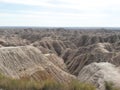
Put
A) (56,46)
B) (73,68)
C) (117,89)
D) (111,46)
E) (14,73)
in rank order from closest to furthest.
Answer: (117,89)
(14,73)
(73,68)
(111,46)
(56,46)

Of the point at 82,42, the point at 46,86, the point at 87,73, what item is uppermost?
the point at 46,86

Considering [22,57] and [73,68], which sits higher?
[22,57]

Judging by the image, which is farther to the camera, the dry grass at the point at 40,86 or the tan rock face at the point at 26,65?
the tan rock face at the point at 26,65

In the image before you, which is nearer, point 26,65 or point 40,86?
point 40,86

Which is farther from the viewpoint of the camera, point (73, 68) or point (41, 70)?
point (73, 68)

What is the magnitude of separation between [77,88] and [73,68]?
38.0 m

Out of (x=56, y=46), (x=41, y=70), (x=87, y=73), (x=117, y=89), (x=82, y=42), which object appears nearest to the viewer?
(x=117, y=89)

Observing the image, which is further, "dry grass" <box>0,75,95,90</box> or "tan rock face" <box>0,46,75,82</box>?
"tan rock face" <box>0,46,75,82</box>

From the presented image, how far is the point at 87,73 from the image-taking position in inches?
603

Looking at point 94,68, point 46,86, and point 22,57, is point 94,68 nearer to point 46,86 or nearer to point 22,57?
point 46,86

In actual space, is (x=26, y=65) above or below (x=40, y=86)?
below

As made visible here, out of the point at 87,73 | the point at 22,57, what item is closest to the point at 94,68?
the point at 87,73

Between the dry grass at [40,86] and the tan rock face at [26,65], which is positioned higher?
the dry grass at [40,86]

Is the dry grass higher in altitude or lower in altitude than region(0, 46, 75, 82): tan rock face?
higher
